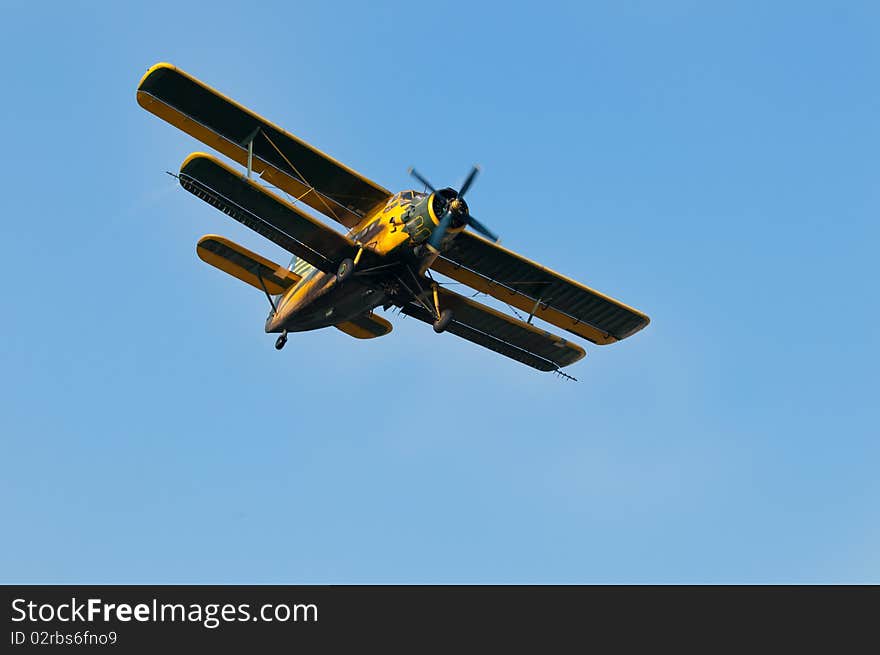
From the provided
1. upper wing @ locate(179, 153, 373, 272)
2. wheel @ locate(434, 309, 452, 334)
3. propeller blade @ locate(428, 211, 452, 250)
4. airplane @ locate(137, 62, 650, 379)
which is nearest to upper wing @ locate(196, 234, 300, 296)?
airplane @ locate(137, 62, 650, 379)

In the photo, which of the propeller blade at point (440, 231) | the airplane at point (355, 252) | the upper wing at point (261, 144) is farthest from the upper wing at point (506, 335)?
the upper wing at point (261, 144)

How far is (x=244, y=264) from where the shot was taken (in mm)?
36125

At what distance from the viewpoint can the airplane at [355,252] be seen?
3125cm

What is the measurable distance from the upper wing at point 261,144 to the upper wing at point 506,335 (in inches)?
139

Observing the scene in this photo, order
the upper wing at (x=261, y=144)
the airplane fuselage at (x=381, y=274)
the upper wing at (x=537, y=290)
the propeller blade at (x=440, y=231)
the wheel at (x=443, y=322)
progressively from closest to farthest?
the propeller blade at (x=440, y=231) → the airplane fuselage at (x=381, y=274) → the upper wing at (x=261, y=144) → the wheel at (x=443, y=322) → the upper wing at (x=537, y=290)

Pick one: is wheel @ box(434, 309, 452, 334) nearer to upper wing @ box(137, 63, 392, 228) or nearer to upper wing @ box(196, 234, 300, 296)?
upper wing @ box(137, 63, 392, 228)

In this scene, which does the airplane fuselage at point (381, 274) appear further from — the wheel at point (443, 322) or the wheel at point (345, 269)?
the wheel at point (443, 322)

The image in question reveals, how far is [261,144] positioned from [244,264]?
4241 mm

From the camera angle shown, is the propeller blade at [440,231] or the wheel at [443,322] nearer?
the propeller blade at [440,231]
